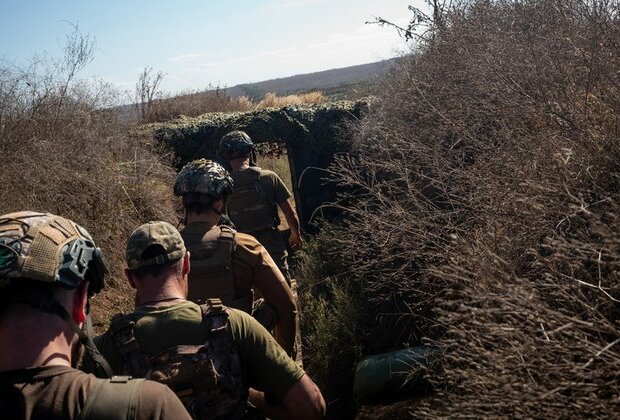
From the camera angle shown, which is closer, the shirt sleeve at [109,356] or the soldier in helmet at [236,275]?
the shirt sleeve at [109,356]

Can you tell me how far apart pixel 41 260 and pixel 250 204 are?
3736 mm

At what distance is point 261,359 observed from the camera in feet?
6.84

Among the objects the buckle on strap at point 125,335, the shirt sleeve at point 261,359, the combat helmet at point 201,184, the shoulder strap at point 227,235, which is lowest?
the shirt sleeve at point 261,359

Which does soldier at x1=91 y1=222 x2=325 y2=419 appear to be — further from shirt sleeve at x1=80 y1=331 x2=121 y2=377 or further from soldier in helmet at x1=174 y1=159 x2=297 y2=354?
soldier in helmet at x1=174 y1=159 x2=297 y2=354

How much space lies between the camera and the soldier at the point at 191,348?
78.0 inches

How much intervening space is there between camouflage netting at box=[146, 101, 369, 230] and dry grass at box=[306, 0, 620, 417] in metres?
3.39

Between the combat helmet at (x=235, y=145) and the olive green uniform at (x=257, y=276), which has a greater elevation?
the combat helmet at (x=235, y=145)

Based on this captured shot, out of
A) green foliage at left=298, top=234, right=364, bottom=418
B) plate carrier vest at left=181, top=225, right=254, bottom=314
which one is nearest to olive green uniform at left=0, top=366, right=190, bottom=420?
plate carrier vest at left=181, top=225, right=254, bottom=314

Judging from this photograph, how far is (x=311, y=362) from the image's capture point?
212 inches

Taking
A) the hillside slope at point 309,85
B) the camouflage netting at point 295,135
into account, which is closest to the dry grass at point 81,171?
the camouflage netting at point 295,135

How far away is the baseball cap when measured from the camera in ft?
6.93

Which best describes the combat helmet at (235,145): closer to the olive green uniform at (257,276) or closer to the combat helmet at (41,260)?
the olive green uniform at (257,276)

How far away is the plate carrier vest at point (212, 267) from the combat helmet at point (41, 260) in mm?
1380

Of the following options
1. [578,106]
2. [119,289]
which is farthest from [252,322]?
[119,289]
